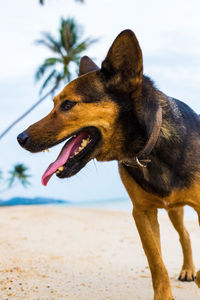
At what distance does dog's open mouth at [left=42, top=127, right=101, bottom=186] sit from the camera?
379 centimetres

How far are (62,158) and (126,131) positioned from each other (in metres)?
0.65

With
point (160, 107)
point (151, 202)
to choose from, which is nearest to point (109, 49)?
point (160, 107)

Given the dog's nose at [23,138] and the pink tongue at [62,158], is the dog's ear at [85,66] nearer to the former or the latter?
the pink tongue at [62,158]

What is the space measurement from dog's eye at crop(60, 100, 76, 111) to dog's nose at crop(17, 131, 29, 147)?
0.41 m

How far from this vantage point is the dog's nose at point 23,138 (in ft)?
12.3

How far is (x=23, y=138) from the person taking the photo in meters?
3.75

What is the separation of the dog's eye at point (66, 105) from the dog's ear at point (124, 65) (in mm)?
387

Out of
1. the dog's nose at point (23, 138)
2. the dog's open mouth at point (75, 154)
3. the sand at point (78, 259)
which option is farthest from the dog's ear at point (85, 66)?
the sand at point (78, 259)

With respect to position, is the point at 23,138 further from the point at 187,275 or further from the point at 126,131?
the point at 187,275

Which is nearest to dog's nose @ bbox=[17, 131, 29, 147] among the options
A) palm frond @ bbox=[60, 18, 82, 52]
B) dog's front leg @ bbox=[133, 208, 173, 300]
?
dog's front leg @ bbox=[133, 208, 173, 300]

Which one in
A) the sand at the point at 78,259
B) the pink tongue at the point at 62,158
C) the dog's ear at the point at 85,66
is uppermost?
the dog's ear at the point at 85,66

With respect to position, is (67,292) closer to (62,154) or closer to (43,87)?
(62,154)

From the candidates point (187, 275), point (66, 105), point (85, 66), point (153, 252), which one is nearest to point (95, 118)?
point (66, 105)

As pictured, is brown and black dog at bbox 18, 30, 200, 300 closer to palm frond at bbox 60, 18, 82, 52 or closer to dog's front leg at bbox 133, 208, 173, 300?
Answer: dog's front leg at bbox 133, 208, 173, 300
